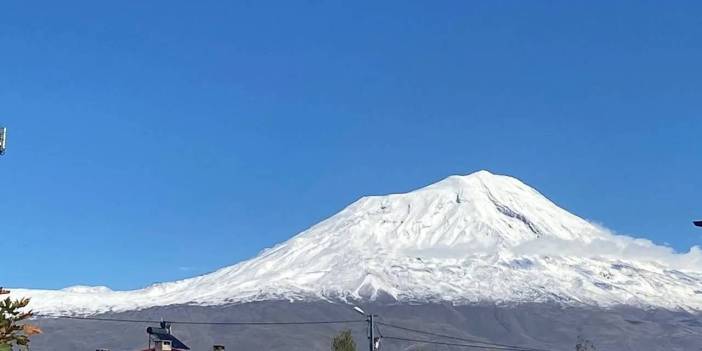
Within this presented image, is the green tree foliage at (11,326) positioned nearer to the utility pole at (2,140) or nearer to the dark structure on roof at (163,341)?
the utility pole at (2,140)

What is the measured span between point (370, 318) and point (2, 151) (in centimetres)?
2740

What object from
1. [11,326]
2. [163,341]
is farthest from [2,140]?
[163,341]

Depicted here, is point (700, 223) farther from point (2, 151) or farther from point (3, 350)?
point (2, 151)

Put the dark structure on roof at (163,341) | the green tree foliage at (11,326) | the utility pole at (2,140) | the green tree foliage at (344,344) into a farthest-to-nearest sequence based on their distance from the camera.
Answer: the green tree foliage at (344,344) < the dark structure on roof at (163,341) < the utility pole at (2,140) < the green tree foliage at (11,326)

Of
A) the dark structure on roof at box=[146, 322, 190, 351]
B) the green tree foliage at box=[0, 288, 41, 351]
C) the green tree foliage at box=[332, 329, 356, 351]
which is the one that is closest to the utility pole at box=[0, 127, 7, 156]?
the green tree foliage at box=[0, 288, 41, 351]

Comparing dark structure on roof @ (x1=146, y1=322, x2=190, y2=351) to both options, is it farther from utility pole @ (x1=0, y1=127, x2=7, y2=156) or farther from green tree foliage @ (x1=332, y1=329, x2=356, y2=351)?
utility pole @ (x1=0, y1=127, x2=7, y2=156)

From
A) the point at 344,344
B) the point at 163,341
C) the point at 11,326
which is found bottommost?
the point at 11,326

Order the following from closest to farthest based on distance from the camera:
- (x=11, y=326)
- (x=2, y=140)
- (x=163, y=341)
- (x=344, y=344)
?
(x=11, y=326) → (x=2, y=140) → (x=163, y=341) → (x=344, y=344)

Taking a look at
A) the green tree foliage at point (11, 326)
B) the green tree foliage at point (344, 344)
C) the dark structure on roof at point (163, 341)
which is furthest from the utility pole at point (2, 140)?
the green tree foliage at point (344, 344)

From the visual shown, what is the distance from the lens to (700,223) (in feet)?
68.2

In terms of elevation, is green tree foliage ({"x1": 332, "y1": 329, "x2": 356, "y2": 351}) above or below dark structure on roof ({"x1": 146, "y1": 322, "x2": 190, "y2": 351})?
above

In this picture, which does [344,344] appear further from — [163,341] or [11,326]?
[11,326]

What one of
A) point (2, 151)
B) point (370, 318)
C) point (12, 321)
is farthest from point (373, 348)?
point (12, 321)

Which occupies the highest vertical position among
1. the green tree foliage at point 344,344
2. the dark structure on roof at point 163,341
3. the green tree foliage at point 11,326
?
the green tree foliage at point 344,344
